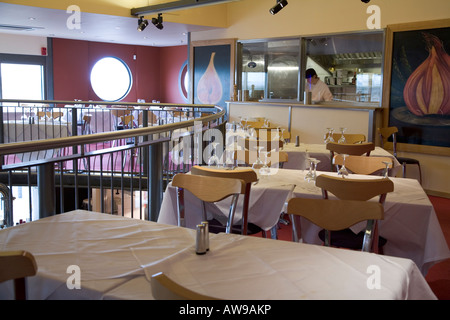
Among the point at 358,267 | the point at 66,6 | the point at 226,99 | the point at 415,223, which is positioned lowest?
the point at 415,223

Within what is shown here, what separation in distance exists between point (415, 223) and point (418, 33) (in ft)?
17.2

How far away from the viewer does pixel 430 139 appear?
7.71 metres

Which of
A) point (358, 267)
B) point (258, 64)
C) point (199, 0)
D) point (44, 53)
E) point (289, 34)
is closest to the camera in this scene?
point (358, 267)

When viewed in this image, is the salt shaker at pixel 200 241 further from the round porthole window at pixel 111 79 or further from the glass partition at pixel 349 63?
the round porthole window at pixel 111 79

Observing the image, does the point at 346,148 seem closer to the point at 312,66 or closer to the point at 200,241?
the point at 200,241

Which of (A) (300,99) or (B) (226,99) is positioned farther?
(B) (226,99)

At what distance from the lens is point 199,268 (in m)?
1.87

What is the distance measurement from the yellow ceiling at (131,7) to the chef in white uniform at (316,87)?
252 cm

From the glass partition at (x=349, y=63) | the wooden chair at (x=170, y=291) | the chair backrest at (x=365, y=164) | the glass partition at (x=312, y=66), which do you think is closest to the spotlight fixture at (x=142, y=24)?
the glass partition at (x=312, y=66)

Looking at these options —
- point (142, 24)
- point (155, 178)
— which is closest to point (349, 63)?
point (142, 24)

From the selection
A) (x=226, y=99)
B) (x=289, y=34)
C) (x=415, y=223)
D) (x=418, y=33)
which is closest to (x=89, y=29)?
(x=226, y=99)

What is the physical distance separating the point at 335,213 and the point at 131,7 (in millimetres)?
8408

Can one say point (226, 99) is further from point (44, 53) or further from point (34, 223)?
point (34, 223)

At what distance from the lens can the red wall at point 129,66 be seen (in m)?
15.4
